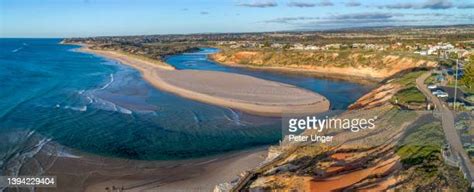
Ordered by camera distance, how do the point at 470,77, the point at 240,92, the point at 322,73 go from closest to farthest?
1. the point at 470,77
2. the point at 240,92
3. the point at 322,73

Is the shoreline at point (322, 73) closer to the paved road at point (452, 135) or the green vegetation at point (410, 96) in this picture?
the green vegetation at point (410, 96)

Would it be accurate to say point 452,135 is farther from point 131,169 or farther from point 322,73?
point 322,73

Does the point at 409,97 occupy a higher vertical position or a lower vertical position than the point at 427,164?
lower

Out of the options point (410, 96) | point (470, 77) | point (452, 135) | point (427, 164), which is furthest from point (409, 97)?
point (427, 164)

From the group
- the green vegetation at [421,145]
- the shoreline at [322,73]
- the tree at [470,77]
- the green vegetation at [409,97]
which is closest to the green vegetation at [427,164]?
the green vegetation at [421,145]

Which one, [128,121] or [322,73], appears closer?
[128,121]

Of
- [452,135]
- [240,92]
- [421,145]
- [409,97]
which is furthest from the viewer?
[240,92]

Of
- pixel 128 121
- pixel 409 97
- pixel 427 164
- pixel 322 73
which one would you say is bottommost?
pixel 322 73

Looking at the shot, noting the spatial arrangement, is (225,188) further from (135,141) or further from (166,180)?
(135,141)

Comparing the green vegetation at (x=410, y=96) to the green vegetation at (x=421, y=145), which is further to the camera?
the green vegetation at (x=410, y=96)
